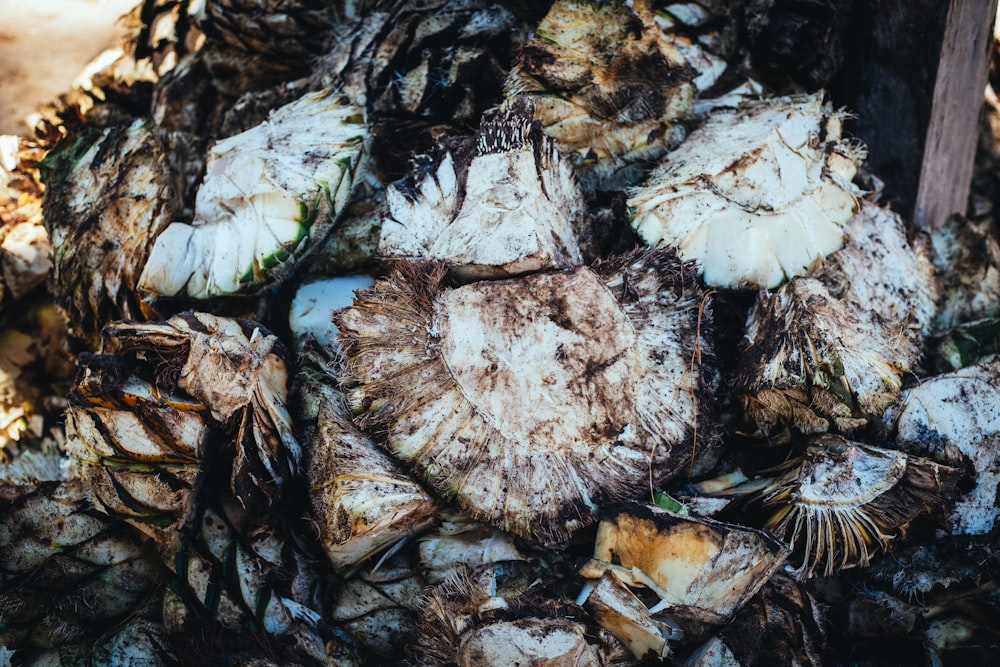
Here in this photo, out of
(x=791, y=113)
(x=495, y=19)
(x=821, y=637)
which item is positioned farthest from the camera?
(x=495, y=19)

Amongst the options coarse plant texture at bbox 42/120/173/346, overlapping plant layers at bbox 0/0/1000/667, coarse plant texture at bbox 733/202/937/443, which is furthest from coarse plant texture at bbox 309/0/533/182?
coarse plant texture at bbox 733/202/937/443

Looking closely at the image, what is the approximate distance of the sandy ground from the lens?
11.3 feet

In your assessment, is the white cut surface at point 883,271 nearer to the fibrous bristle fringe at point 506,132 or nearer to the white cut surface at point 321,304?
the fibrous bristle fringe at point 506,132

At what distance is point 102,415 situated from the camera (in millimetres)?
2086

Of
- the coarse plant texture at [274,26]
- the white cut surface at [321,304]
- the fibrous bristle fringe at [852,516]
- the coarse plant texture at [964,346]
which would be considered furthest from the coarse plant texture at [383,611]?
the coarse plant texture at [274,26]

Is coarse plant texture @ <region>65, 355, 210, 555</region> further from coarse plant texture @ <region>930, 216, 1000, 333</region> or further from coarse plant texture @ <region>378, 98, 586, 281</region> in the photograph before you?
coarse plant texture @ <region>930, 216, 1000, 333</region>

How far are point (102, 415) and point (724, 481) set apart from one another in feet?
5.48

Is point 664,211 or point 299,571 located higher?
point 664,211

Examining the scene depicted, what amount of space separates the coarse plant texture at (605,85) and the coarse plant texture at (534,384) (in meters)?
0.57

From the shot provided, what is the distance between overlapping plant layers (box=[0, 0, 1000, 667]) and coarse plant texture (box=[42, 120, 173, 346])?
0.02 meters

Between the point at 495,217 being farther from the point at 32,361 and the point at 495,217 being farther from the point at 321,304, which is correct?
the point at 32,361

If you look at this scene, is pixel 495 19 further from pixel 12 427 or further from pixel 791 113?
pixel 12 427

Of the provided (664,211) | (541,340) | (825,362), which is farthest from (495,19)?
(825,362)

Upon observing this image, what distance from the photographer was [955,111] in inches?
118
